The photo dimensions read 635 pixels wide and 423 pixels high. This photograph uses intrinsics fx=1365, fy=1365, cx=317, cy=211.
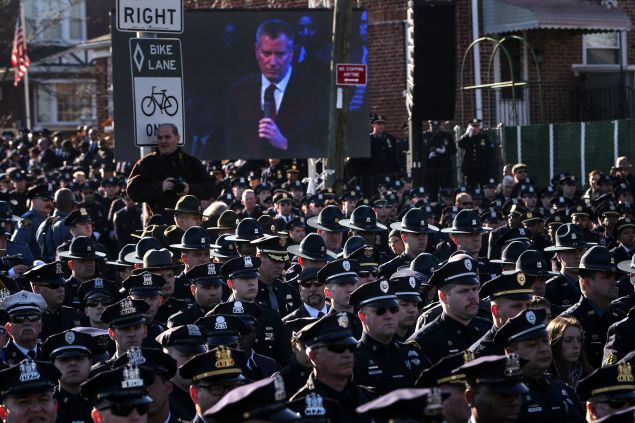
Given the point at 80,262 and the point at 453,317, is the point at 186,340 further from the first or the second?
the point at 80,262

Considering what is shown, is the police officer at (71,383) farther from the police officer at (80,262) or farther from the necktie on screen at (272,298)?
the police officer at (80,262)

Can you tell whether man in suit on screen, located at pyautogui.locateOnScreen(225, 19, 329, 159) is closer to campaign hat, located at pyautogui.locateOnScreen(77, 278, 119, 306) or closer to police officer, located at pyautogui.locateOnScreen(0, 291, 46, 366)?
campaign hat, located at pyautogui.locateOnScreen(77, 278, 119, 306)

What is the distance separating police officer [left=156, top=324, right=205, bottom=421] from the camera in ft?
29.5

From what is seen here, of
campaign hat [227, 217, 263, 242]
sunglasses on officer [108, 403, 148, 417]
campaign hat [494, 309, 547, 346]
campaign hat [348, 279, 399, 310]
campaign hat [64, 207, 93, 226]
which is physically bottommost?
sunglasses on officer [108, 403, 148, 417]

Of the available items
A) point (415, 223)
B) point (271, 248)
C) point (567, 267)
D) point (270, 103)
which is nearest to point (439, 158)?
point (270, 103)

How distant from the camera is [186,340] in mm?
9117

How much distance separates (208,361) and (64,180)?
19.5 meters

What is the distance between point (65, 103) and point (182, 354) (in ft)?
166

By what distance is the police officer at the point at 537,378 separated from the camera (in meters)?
8.54

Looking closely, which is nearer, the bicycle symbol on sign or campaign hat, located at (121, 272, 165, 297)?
campaign hat, located at (121, 272, 165, 297)

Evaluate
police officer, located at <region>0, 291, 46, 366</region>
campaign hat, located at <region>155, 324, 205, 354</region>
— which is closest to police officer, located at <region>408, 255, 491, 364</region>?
campaign hat, located at <region>155, 324, 205, 354</region>

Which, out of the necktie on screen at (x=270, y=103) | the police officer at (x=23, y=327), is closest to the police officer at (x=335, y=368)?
the police officer at (x=23, y=327)

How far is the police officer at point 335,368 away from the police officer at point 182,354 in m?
1.05

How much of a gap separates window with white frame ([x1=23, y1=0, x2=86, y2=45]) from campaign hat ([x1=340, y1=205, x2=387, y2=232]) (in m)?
42.6
